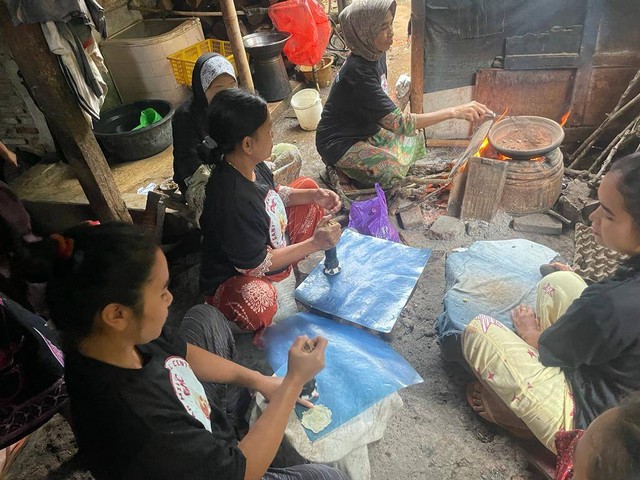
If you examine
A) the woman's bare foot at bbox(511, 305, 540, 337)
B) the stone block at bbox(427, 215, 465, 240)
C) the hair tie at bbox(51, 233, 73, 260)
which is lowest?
the stone block at bbox(427, 215, 465, 240)

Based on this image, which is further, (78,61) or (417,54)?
(417,54)

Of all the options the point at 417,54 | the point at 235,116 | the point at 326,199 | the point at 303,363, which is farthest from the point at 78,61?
the point at 417,54

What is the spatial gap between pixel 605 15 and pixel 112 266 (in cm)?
428

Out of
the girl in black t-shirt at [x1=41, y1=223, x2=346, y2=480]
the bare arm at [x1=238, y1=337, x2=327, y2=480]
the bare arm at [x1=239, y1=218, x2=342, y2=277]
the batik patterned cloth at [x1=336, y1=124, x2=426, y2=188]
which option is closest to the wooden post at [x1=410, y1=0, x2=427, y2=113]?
the batik patterned cloth at [x1=336, y1=124, x2=426, y2=188]

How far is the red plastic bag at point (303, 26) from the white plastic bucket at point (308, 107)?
0.69 m

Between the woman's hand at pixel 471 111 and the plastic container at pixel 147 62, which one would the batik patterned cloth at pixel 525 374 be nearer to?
the woman's hand at pixel 471 111

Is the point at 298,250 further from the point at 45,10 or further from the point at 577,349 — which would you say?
the point at 45,10

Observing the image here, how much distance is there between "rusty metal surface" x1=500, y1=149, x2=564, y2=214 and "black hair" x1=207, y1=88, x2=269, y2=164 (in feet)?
7.28

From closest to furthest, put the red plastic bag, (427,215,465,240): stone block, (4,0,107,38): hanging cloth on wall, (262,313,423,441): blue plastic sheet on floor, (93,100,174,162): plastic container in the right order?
(262,313,423,441): blue plastic sheet on floor, (4,0,107,38): hanging cloth on wall, (427,215,465,240): stone block, (93,100,174,162): plastic container, the red plastic bag

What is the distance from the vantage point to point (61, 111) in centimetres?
281

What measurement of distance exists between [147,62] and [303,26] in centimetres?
193

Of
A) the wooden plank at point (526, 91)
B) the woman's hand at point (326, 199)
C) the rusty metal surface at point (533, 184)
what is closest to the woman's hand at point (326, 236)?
the woman's hand at point (326, 199)

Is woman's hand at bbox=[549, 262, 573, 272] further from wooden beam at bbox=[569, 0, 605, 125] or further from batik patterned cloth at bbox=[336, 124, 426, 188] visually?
wooden beam at bbox=[569, 0, 605, 125]

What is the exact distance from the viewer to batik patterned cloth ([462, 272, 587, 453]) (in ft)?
6.23
